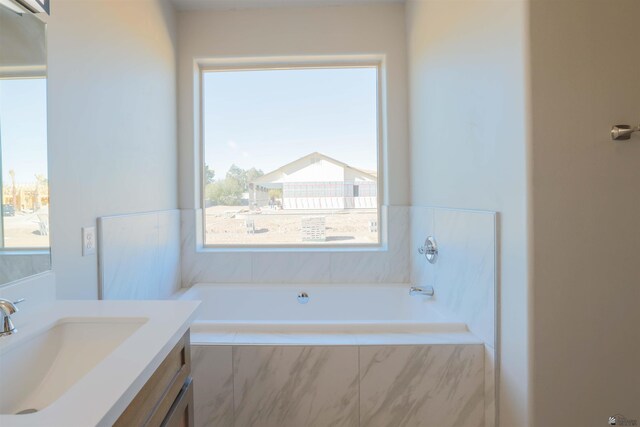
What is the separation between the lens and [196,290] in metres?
2.45

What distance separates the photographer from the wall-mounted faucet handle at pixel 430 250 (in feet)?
6.76

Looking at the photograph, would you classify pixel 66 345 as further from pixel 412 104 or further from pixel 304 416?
pixel 412 104

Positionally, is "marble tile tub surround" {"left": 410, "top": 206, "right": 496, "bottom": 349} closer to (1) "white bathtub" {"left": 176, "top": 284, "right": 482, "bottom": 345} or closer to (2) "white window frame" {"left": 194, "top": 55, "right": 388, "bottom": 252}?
(1) "white bathtub" {"left": 176, "top": 284, "right": 482, "bottom": 345}

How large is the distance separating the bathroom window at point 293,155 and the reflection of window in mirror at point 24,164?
150cm

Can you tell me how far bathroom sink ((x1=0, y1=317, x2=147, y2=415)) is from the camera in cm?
84

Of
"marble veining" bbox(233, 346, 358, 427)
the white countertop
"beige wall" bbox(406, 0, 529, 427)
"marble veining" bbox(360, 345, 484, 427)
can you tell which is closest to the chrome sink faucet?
the white countertop

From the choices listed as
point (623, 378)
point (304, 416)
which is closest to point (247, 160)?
point (304, 416)

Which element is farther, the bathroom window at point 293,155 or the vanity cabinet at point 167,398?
the bathroom window at point 293,155

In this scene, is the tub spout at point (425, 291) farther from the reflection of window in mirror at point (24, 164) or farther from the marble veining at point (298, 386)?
the reflection of window in mirror at point (24, 164)

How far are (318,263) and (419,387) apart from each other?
119cm

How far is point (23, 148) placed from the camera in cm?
114

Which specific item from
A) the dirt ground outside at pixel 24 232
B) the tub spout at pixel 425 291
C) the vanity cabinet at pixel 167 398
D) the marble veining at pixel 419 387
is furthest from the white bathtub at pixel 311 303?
the dirt ground outside at pixel 24 232

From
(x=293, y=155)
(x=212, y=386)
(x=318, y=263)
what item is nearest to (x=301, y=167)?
(x=293, y=155)

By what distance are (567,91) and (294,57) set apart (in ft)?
6.20
